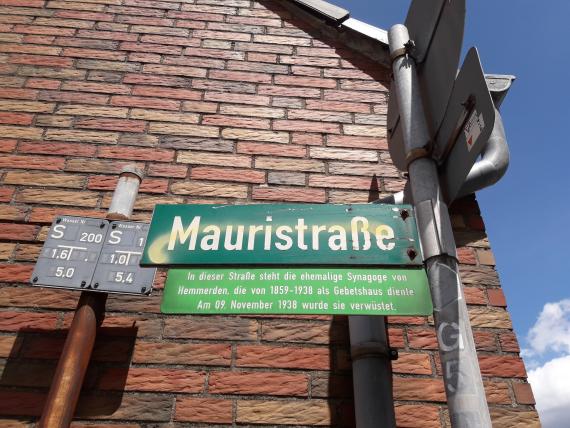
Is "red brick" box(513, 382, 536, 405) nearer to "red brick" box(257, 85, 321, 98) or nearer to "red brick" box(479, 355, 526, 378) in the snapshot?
"red brick" box(479, 355, 526, 378)

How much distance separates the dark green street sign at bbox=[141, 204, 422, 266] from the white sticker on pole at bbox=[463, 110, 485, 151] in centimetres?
36

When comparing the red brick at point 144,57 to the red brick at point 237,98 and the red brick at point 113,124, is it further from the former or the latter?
the red brick at point 113,124

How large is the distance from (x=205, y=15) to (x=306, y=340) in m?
2.83

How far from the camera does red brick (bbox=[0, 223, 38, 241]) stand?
8.10ft

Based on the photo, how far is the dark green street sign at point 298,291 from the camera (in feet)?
4.99

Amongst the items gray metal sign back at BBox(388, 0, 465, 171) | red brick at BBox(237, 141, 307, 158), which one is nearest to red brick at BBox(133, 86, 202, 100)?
red brick at BBox(237, 141, 307, 158)

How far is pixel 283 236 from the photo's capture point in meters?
1.73

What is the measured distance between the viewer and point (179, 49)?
3479mm

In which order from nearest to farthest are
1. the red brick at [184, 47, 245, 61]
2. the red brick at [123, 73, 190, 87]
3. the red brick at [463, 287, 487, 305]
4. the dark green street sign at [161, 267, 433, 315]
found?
1. the dark green street sign at [161, 267, 433, 315]
2. the red brick at [463, 287, 487, 305]
3. the red brick at [123, 73, 190, 87]
4. the red brick at [184, 47, 245, 61]

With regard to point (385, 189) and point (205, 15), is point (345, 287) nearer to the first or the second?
point (385, 189)

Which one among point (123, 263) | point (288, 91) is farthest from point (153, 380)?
point (288, 91)

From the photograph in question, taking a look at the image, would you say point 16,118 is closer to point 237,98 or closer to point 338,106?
point 237,98

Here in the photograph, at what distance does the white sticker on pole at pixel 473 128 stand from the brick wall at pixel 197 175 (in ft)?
3.97

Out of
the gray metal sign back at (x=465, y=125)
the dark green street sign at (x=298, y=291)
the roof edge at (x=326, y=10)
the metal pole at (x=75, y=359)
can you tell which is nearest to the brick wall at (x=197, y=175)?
the roof edge at (x=326, y=10)
